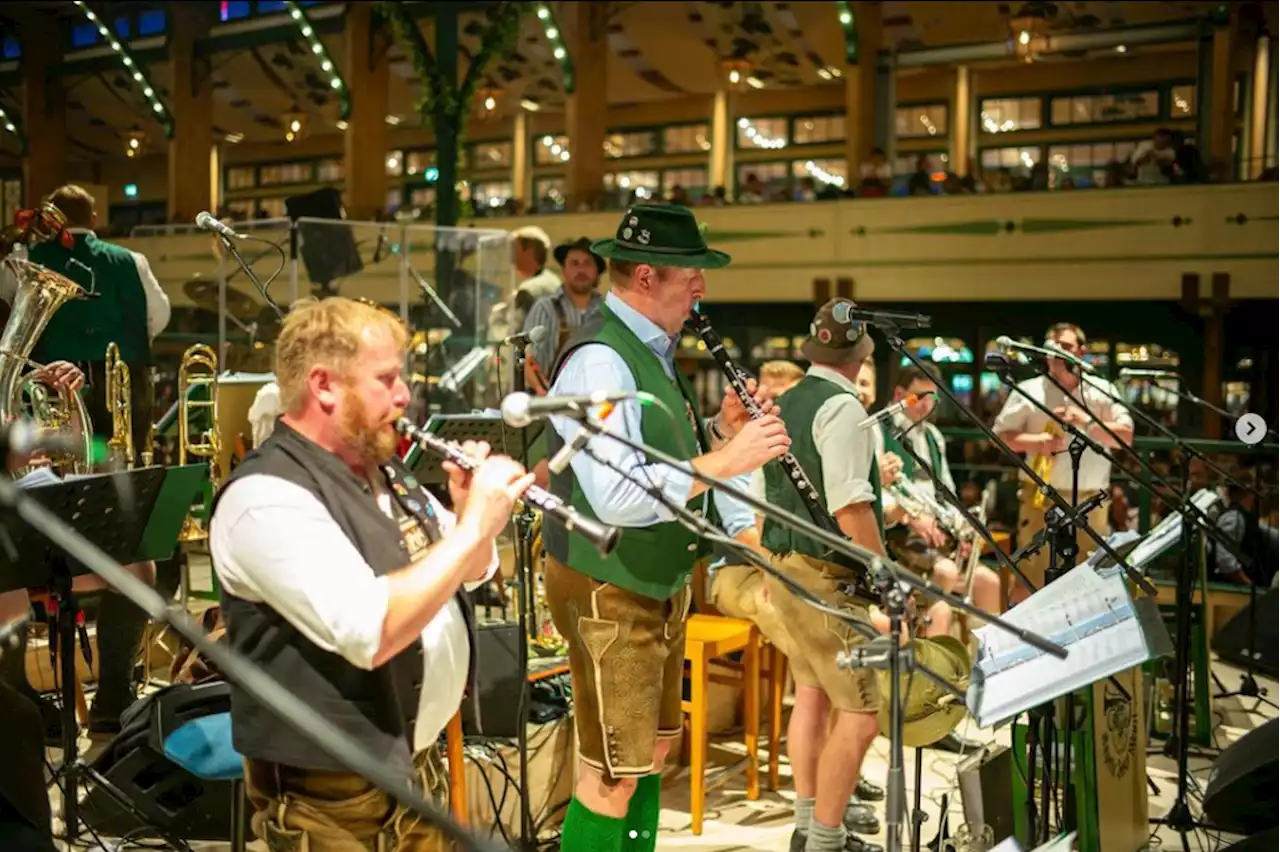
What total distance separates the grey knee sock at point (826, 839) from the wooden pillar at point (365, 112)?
539 inches

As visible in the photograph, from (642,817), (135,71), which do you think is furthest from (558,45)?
(642,817)

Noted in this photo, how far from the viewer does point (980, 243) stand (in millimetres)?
12875

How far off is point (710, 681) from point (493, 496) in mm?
3243

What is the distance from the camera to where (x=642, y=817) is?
122 inches

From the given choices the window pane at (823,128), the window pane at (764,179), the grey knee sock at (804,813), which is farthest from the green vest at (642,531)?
the window pane at (823,128)

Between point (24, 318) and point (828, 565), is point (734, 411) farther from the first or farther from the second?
point (24, 318)

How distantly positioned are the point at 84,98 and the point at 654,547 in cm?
1256

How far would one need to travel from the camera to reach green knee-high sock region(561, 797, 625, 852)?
117 inches

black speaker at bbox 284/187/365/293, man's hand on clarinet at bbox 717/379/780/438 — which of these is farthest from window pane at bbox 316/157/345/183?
man's hand on clarinet at bbox 717/379/780/438

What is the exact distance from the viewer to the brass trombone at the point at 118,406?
535cm

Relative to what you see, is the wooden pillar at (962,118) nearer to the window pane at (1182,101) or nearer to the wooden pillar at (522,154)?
the window pane at (1182,101)

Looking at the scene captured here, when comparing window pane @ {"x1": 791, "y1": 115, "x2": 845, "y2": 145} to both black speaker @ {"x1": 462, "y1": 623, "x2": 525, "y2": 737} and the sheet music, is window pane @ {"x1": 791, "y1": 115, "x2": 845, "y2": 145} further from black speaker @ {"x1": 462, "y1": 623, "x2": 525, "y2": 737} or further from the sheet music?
the sheet music

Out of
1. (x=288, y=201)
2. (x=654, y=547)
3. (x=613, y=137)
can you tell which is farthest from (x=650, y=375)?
(x=613, y=137)

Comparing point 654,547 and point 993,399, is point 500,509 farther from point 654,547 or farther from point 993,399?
point 993,399
